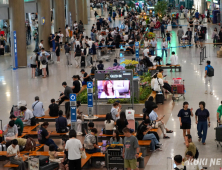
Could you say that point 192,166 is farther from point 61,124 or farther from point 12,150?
point 61,124

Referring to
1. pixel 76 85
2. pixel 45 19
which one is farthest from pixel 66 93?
pixel 45 19

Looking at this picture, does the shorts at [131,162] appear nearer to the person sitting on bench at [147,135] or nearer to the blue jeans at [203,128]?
the person sitting on bench at [147,135]

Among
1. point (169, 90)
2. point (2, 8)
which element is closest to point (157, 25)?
point (2, 8)

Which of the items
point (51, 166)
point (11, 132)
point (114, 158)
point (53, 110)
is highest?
point (53, 110)

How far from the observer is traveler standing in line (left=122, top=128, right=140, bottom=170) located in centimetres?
1001

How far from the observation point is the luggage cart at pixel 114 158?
11.0m

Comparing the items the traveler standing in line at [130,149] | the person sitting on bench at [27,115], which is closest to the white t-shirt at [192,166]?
the traveler standing in line at [130,149]

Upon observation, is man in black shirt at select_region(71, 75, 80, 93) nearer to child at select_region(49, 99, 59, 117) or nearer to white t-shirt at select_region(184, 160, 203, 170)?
child at select_region(49, 99, 59, 117)

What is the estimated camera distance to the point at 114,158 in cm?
1105

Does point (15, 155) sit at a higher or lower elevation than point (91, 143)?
lower

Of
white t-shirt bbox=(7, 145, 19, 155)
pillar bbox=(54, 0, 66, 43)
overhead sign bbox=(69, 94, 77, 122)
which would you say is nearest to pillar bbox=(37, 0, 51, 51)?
pillar bbox=(54, 0, 66, 43)

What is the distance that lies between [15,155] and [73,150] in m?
2.06

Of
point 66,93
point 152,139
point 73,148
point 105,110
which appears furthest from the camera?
point 66,93

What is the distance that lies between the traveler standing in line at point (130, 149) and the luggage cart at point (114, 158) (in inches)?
26.4
